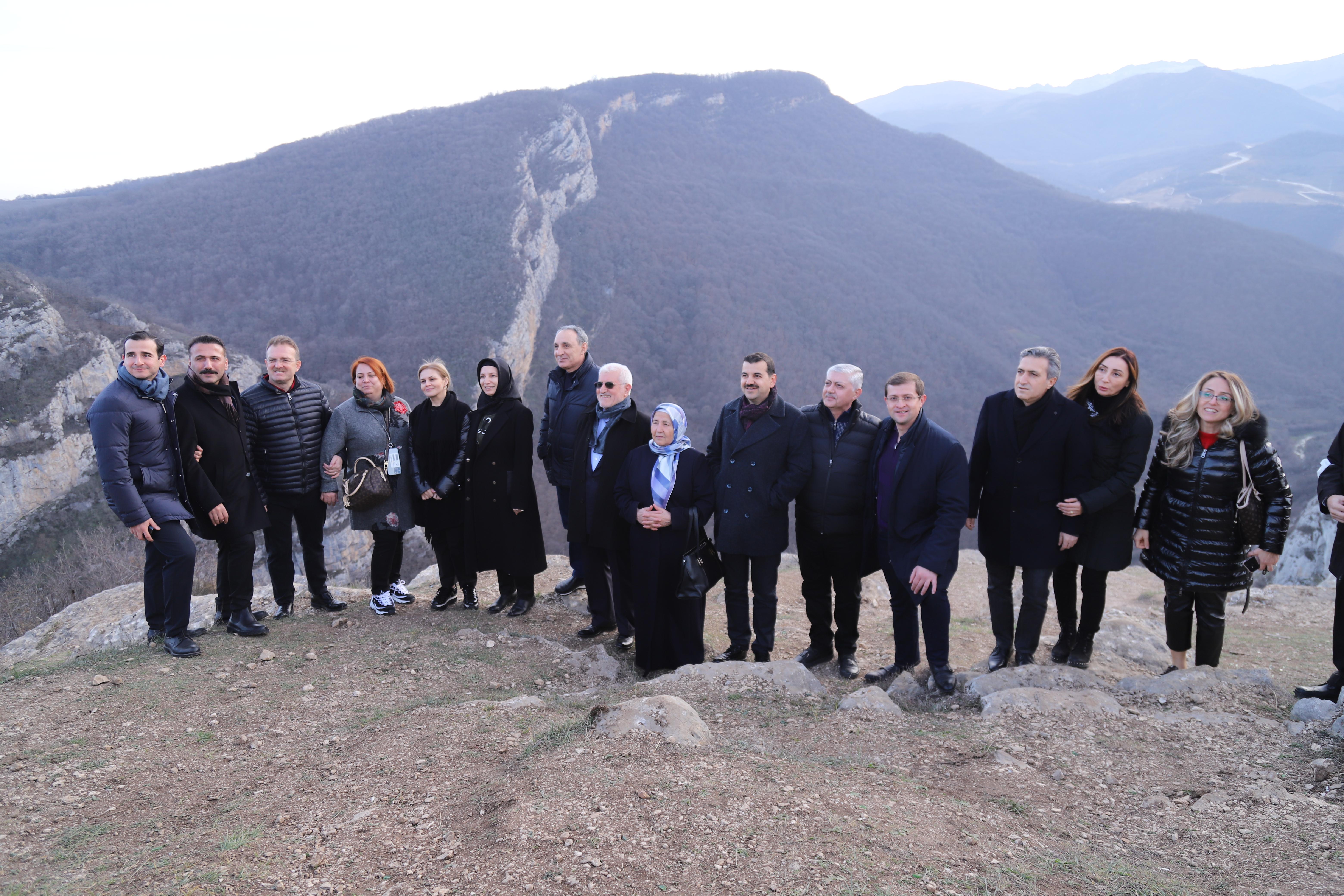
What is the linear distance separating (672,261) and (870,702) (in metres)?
54.7

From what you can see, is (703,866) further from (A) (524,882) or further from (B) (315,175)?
(B) (315,175)

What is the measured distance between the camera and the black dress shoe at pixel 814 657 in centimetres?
510

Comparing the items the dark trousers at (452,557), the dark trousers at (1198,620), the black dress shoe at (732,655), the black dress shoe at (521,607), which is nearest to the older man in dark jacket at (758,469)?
the black dress shoe at (732,655)

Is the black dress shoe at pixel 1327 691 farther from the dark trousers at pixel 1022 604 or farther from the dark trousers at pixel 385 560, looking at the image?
the dark trousers at pixel 385 560

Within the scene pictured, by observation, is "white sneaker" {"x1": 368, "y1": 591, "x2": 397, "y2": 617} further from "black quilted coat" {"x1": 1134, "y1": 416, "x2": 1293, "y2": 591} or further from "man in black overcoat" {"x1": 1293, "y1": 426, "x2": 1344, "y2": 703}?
"man in black overcoat" {"x1": 1293, "y1": 426, "x2": 1344, "y2": 703}

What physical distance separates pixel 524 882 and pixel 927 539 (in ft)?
9.51

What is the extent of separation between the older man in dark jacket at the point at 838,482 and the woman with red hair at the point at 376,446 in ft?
9.98

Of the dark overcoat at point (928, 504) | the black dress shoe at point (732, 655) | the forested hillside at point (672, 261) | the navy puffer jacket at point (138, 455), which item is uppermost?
the forested hillside at point (672, 261)

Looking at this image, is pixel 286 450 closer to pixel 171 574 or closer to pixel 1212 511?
pixel 171 574

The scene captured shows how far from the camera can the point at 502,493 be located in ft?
18.4

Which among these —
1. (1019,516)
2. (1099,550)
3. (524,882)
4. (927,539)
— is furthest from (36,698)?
(1099,550)

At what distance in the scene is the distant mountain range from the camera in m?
84.6

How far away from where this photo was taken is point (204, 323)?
115 ft

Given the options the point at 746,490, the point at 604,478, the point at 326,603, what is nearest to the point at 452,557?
the point at 326,603
